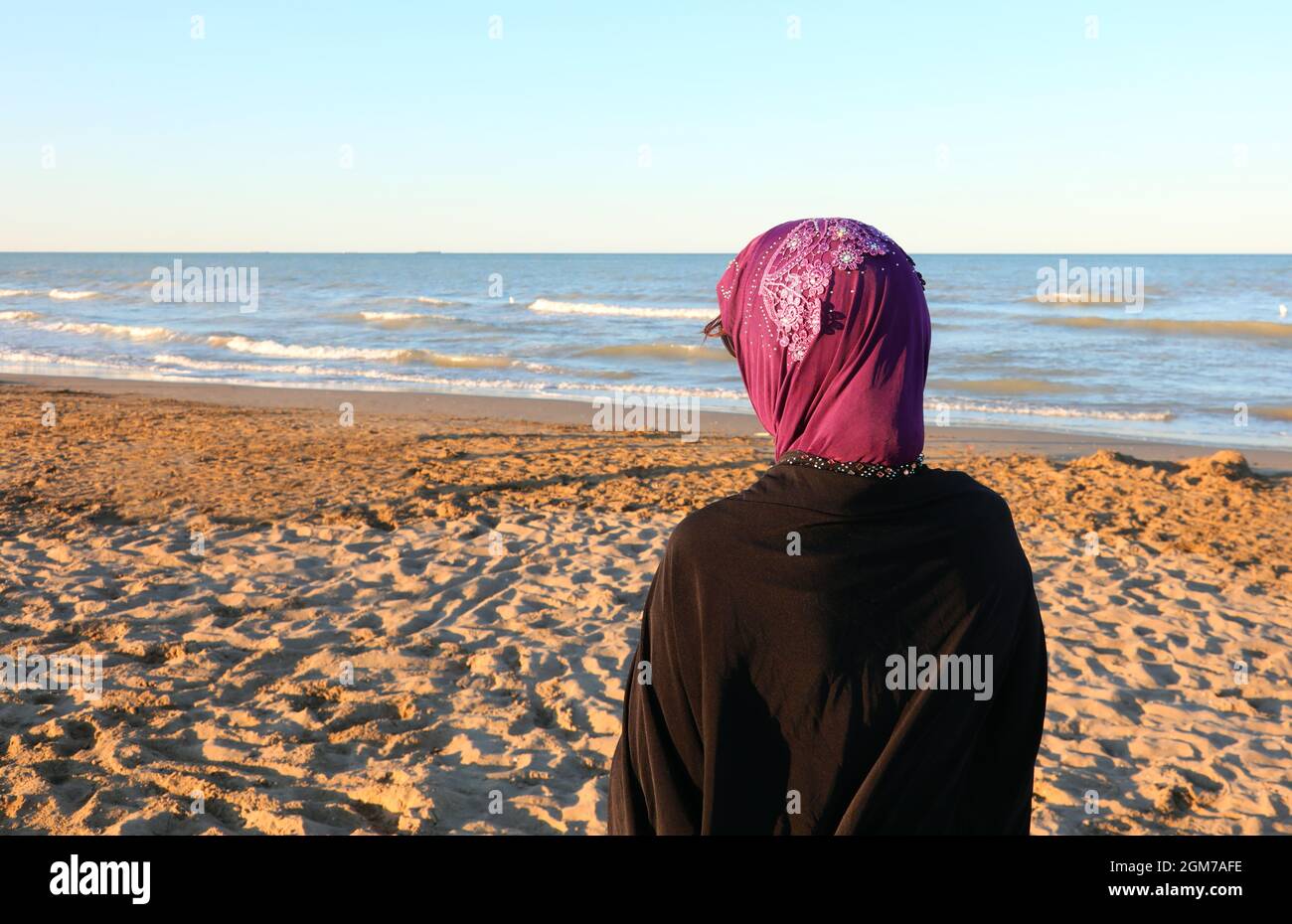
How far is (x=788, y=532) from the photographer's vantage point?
4.66ft

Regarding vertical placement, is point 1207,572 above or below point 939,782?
below

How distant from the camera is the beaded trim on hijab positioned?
146cm

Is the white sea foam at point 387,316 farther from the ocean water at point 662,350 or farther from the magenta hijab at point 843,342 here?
the magenta hijab at point 843,342

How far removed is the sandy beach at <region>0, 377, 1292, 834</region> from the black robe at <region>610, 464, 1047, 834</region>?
81.8 inches

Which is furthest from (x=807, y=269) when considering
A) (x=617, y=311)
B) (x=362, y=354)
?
(x=617, y=311)

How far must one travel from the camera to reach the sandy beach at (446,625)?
3564 millimetres

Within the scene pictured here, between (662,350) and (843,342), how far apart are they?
20023mm

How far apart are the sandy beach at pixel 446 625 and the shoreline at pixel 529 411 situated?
84 cm

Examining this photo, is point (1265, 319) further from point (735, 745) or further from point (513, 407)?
point (735, 745)

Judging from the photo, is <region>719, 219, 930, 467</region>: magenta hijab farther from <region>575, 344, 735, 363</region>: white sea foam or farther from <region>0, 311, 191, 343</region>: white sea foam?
<region>0, 311, 191, 343</region>: white sea foam

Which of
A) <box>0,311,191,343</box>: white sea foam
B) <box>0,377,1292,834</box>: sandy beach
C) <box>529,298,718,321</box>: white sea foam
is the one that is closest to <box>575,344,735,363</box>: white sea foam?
<box>529,298,718,321</box>: white sea foam
